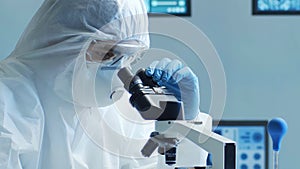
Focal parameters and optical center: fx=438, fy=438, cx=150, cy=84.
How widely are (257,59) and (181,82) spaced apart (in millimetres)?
1261

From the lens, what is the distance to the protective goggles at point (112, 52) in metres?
1.05

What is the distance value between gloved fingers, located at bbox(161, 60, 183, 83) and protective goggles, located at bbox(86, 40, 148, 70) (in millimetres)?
159

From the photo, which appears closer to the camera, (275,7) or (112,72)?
(112,72)

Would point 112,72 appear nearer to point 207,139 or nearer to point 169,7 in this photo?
point 207,139

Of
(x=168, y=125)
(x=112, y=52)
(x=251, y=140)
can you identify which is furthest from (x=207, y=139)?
(x=251, y=140)

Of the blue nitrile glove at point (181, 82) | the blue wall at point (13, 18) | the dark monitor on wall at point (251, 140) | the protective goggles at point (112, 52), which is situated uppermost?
the blue wall at point (13, 18)

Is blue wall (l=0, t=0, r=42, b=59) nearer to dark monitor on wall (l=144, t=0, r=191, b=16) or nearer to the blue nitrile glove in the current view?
dark monitor on wall (l=144, t=0, r=191, b=16)

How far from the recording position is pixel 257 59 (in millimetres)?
2061

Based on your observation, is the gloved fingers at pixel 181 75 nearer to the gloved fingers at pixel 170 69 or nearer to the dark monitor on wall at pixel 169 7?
the gloved fingers at pixel 170 69

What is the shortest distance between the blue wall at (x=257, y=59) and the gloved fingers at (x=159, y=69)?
1.14m

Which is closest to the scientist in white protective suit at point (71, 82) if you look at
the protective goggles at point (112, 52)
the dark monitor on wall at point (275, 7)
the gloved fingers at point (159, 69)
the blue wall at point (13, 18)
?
the protective goggles at point (112, 52)

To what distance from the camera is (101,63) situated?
43.1 inches

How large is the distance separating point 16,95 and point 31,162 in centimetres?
16

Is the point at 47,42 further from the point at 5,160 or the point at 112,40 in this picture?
the point at 5,160
